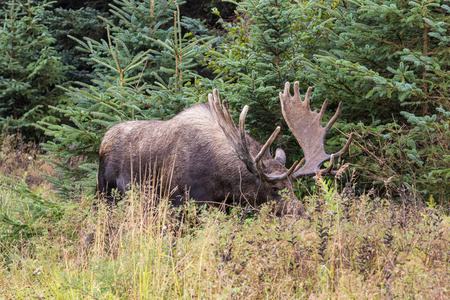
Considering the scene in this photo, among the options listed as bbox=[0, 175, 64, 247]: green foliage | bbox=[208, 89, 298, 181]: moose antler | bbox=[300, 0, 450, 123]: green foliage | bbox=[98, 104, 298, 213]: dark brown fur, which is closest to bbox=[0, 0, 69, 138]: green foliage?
bbox=[98, 104, 298, 213]: dark brown fur

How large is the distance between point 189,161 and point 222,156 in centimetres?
44

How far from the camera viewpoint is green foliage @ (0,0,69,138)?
12.3m

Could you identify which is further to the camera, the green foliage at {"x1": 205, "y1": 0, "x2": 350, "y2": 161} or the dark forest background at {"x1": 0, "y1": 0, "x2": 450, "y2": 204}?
the green foliage at {"x1": 205, "y1": 0, "x2": 350, "y2": 161}

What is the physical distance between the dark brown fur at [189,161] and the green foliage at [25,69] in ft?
20.2

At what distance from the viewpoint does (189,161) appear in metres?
6.20

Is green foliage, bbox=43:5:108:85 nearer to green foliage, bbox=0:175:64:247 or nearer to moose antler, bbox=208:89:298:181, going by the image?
green foliage, bbox=0:175:64:247

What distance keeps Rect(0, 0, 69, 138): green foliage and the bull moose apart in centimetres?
676

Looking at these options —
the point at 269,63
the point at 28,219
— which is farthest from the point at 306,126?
the point at 28,219

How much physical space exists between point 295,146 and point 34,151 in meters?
7.19

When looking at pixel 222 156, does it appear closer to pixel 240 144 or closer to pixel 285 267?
pixel 240 144

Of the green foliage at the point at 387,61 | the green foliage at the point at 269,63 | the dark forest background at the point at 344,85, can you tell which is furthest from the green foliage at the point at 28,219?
the green foliage at the point at 387,61

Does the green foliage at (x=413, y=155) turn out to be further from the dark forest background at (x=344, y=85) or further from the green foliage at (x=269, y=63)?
the green foliage at (x=269, y=63)

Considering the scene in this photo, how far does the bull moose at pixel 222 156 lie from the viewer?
18.6 feet

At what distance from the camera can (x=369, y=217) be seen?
4.57 m
